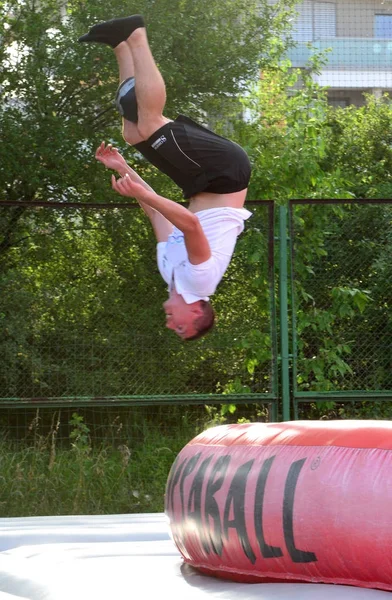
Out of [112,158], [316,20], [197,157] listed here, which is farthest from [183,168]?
[316,20]

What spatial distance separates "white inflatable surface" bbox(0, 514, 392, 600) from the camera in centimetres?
244

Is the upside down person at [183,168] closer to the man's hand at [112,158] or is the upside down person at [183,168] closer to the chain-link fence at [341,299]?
the man's hand at [112,158]

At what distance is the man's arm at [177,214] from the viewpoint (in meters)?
2.83

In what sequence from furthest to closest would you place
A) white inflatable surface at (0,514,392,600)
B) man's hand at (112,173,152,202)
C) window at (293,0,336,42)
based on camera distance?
window at (293,0,336,42) → man's hand at (112,173,152,202) → white inflatable surface at (0,514,392,600)

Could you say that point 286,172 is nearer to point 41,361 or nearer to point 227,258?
point 41,361

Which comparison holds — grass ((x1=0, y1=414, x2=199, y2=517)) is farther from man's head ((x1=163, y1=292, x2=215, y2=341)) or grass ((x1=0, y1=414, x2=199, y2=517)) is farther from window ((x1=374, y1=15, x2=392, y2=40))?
window ((x1=374, y1=15, x2=392, y2=40))

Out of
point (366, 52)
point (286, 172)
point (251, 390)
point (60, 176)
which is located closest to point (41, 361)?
point (251, 390)

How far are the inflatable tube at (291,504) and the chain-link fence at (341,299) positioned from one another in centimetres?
223

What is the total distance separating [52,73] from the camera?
643 cm

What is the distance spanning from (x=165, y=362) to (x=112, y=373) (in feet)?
0.99

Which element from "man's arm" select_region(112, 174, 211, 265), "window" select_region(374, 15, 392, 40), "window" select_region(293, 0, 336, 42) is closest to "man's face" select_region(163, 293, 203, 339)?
"man's arm" select_region(112, 174, 211, 265)

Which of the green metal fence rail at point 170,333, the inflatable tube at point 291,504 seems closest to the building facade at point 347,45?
the green metal fence rail at point 170,333

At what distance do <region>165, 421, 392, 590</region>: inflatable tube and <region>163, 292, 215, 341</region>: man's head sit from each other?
1.61 ft

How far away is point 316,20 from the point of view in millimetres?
13594
